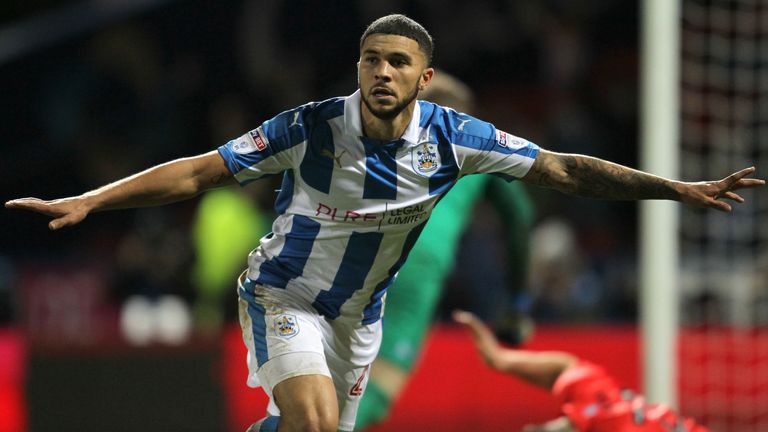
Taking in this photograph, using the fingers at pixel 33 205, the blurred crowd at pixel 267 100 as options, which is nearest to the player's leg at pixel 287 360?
the fingers at pixel 33 205

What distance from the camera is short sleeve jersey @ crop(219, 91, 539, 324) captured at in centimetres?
422

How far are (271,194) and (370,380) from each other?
5.22m

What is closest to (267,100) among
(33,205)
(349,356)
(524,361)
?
(524,361)

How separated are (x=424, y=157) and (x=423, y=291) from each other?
5.86 feet

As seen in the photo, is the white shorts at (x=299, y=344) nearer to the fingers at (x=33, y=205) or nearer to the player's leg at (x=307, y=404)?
the player's leg at (x=307, y=404)

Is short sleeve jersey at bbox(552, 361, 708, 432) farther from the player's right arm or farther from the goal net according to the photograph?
the goal net

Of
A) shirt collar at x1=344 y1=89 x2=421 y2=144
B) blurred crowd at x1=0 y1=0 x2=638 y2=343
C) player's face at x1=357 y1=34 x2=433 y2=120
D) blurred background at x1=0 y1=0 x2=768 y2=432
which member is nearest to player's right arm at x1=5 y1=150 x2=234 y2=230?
shirt collar at x1=344 y1=89 x2=421 y2=144

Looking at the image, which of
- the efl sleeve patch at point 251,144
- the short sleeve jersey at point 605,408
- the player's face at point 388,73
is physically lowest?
A: the short sleeve jersey at point 605,408

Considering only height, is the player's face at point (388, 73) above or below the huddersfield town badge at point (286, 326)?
above

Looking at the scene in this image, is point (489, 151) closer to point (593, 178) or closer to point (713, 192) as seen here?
point (593, 178)

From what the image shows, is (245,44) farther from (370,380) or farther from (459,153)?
(459,153)

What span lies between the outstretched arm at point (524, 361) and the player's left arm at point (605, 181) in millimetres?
883

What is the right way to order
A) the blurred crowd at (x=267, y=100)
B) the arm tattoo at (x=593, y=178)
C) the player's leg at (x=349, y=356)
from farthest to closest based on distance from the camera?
the blurred crowd at (x=267, y=100), the player's leg at (x=349, y=356), the arm tattoo at (x=593, y=178)

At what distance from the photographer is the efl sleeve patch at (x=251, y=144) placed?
4168 mm
